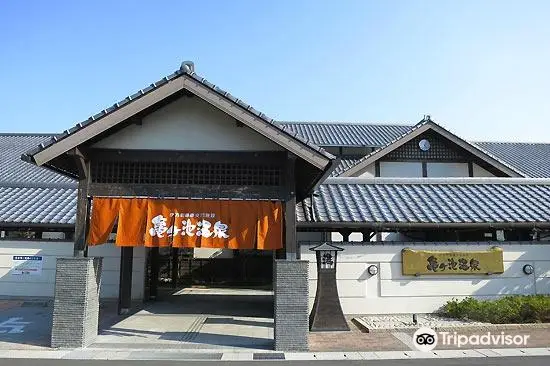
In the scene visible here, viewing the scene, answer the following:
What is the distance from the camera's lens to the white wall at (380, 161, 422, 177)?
18.3m

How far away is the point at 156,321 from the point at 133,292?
4.21 metres

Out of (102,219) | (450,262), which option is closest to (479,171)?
(450,262)

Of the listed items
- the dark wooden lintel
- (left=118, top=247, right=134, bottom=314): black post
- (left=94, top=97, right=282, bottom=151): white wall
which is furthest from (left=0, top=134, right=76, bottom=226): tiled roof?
(left=94, top=97, right=282, bottom=151): white wall

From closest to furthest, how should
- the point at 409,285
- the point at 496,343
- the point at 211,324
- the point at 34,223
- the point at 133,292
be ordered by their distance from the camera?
1. the point at 496,343
2. the point at 211,324
3. the point at 409,285
4. the point at 34,223
5. the point at 133,292

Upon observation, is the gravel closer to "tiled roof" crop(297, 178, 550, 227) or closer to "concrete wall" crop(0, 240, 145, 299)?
"tiled roof" crop(297, 178, 550, 227)

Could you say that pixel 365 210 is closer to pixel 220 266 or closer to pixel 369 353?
pixel 369 353

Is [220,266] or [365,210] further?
[220,266]

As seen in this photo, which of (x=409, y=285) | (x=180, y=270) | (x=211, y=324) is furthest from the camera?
(x=180, y=270)

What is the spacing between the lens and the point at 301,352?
8.74 metres

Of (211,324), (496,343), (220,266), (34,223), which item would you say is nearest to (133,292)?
(34,223)

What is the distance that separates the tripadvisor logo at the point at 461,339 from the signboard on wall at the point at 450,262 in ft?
9.82

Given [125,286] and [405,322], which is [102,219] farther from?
[405,322]

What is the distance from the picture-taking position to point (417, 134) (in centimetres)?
1802

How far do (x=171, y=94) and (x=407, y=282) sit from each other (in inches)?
336
